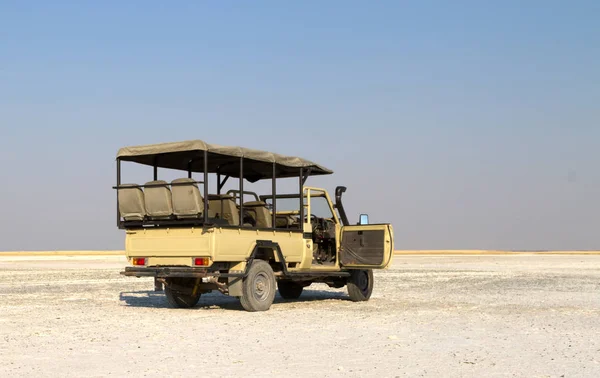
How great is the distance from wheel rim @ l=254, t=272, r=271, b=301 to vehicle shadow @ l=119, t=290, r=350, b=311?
82 centimetres

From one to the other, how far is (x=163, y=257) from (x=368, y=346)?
559 centimetres

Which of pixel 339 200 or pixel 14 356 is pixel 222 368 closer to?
pixel 14 356

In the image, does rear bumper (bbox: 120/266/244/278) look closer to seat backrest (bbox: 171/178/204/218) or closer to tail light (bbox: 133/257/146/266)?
tail light (bbox: 133/257/146/266)

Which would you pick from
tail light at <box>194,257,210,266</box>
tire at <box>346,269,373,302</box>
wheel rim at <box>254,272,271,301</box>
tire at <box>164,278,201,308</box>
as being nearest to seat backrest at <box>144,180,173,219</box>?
tail light at <box>194,257,210,266</box>

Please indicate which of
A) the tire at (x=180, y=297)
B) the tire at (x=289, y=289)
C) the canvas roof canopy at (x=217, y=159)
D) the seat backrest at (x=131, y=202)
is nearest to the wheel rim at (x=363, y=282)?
the tire at (x=289, y=289)

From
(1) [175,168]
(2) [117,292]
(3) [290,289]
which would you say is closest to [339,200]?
(3) [290,289]

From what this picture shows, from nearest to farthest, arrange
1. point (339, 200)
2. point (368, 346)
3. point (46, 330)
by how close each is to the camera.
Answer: point (368, 346) → point (46, 330) → point (339, 200)

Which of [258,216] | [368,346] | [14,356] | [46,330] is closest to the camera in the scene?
[14,356]

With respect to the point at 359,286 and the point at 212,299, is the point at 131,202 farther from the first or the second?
the point at 359,286

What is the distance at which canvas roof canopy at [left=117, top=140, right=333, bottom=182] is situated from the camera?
13.7 m

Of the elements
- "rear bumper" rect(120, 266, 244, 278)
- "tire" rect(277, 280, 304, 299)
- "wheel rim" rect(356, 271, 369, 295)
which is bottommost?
"tire" rect(277, 280, 304, 299)

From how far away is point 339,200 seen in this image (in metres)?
16.9

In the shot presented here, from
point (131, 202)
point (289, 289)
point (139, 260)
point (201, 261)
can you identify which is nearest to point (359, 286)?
point (289, 289)

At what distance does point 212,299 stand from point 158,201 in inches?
178
